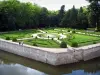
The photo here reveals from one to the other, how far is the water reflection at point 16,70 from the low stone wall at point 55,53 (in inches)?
63.2

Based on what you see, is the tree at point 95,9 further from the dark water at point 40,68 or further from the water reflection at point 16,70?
the water reflection at point 16,70

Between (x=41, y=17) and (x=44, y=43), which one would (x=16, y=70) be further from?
(x=41, y=17)

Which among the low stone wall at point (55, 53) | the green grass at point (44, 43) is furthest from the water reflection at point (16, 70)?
the green grass at point (44, 43)

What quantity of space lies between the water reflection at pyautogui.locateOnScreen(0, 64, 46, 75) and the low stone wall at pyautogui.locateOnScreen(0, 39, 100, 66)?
5.26ft

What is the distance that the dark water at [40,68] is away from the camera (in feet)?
58.7

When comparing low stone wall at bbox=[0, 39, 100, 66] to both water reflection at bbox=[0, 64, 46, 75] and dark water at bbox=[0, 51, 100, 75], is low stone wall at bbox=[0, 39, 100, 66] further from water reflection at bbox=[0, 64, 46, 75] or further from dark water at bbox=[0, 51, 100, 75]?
water reflection at bbox=[0, 64, 46, 75]

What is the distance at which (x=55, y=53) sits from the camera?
60.5 ft

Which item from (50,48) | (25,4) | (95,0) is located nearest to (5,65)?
(50,48)

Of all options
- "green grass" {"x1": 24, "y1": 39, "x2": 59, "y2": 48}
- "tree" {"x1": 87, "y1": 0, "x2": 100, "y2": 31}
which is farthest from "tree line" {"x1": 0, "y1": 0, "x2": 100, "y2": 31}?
"green grass" {"x1": 24, "y1": 39, "x2": 59, "y2": 48}

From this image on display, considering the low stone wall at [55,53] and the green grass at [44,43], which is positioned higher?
the green grass at [44,43]

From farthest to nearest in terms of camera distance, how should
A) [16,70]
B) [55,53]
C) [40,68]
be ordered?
[40,68]
[55,53]
[16,70]

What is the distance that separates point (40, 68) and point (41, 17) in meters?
21.3

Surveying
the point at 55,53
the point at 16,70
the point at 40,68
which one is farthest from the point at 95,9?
the point at 16,70

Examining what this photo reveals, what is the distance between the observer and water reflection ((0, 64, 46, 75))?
17.4 metres
